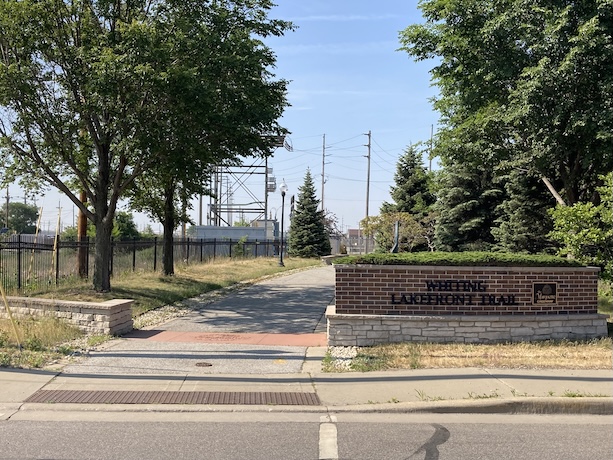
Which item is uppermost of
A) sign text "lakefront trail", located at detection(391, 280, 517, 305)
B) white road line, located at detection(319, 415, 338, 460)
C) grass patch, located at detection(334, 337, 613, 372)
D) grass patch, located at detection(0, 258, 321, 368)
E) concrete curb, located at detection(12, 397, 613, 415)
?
sign text "lakefront trail", located at detection(391, 280, 517, 305)

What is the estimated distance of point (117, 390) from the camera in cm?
683

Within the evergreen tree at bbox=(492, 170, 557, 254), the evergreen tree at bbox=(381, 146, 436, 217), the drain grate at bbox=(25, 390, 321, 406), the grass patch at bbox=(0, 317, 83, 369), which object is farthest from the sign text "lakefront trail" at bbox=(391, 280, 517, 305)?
the evergreen tree at bbox=(381, 146, 436, 217)

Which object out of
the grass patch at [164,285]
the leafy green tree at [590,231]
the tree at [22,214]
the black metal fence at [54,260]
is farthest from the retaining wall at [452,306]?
the tree at [22,214]

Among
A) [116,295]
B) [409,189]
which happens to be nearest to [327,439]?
[116,295]

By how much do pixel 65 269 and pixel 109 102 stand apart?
26.0 feet

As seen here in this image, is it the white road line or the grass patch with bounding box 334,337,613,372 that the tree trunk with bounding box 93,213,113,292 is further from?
the white road line

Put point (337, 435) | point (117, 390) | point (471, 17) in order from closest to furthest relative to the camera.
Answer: point (337, 435) < point (117, 390) < point (471, 17)

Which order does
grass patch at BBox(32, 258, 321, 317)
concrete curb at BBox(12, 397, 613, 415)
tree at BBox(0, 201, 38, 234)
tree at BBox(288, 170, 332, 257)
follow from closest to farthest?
concrete curb at BBox(12, 397, 613, 415) → grass patch at BBox(32, 258, 321, 317) → tree at BBox(288, 170, 332, 257) → tree at BBox(0, 201, 38, 234)

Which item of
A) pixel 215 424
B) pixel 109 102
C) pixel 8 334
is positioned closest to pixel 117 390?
pixel 215 424

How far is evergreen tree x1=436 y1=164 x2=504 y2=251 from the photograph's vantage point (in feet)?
84.0

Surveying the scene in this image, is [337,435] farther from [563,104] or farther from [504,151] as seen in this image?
[504,151]

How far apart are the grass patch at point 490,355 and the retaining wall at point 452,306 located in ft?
0.78

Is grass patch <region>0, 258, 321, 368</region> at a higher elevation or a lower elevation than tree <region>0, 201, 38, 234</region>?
lower

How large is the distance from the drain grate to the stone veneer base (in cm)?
249
